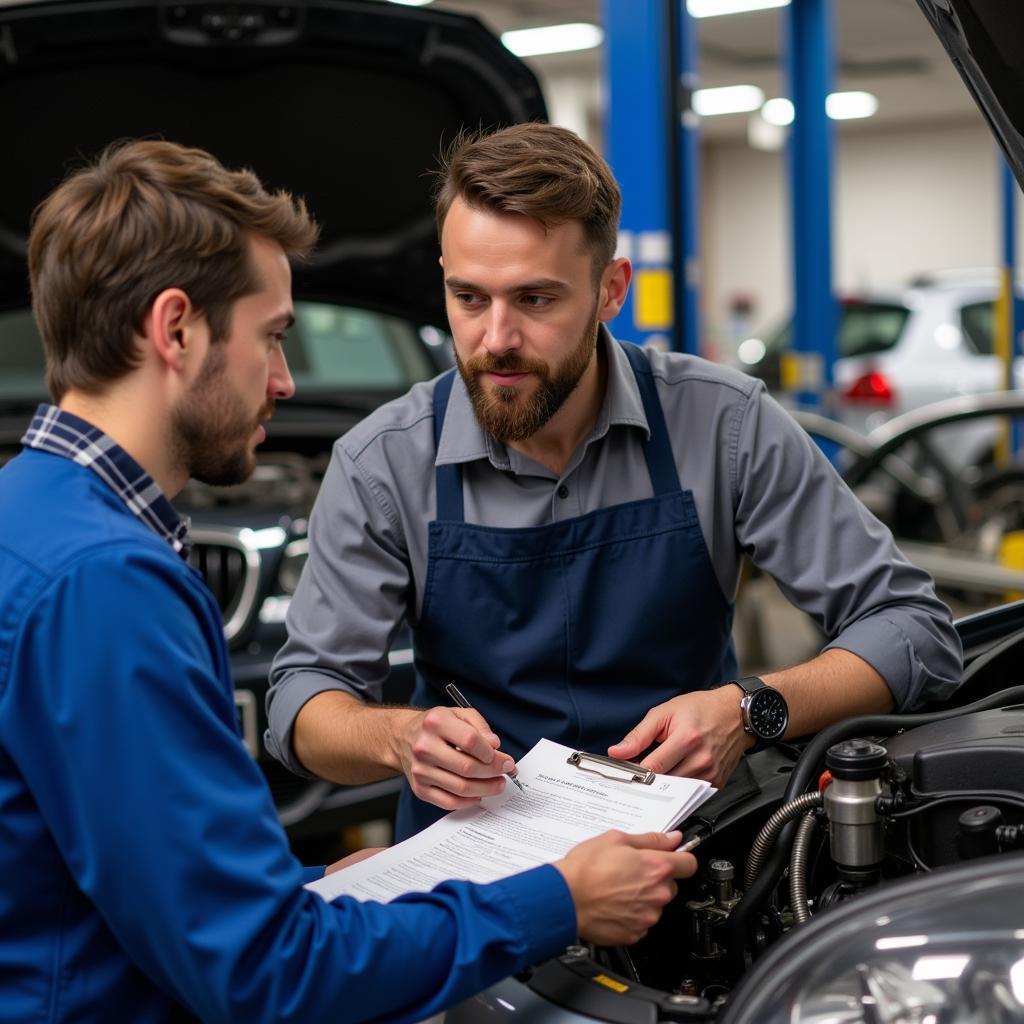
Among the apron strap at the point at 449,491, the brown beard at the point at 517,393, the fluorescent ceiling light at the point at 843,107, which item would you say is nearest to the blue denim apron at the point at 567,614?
the apron strap at the point at 449,491

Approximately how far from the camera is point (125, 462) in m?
1.15

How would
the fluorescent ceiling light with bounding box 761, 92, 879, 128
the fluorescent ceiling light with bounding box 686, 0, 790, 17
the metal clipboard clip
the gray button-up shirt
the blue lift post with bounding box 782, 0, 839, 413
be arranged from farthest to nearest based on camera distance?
the fluorescent ceiling light with bounding box 761, 92, 879, 128, the fluorescent ceiling light with bounding box 686, 0, 790, 17, the blue lift post with bounding box 782, 0, 839, 413, the gray button-up shirt, the metal clipboard clip

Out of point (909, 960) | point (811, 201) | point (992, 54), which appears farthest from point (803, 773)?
point (811, 201)

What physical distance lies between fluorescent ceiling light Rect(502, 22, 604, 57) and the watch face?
9862mm

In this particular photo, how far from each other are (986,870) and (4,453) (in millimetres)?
2964

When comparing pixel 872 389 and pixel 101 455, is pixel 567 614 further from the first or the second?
pixel 872 389

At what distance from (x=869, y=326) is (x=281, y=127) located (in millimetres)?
6318

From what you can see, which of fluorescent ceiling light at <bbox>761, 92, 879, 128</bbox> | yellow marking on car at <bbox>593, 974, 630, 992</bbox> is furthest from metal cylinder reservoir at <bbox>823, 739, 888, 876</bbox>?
fluorescent ceiling light at <bbox>761, 92, 879, 128</bbox>

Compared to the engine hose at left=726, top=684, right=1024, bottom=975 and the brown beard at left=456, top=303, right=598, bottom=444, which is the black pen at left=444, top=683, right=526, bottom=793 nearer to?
the engine hose at left=726, top=684, right=1024, bottom=975

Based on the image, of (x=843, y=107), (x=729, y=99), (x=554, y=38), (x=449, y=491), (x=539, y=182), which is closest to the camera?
(x=539, y=182)

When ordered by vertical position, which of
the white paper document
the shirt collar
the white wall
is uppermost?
the shirt collar

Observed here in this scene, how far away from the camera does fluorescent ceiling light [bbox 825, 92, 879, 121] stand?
1483 centimetres

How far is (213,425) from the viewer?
1.22 metres

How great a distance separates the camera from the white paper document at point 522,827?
1300 mm
